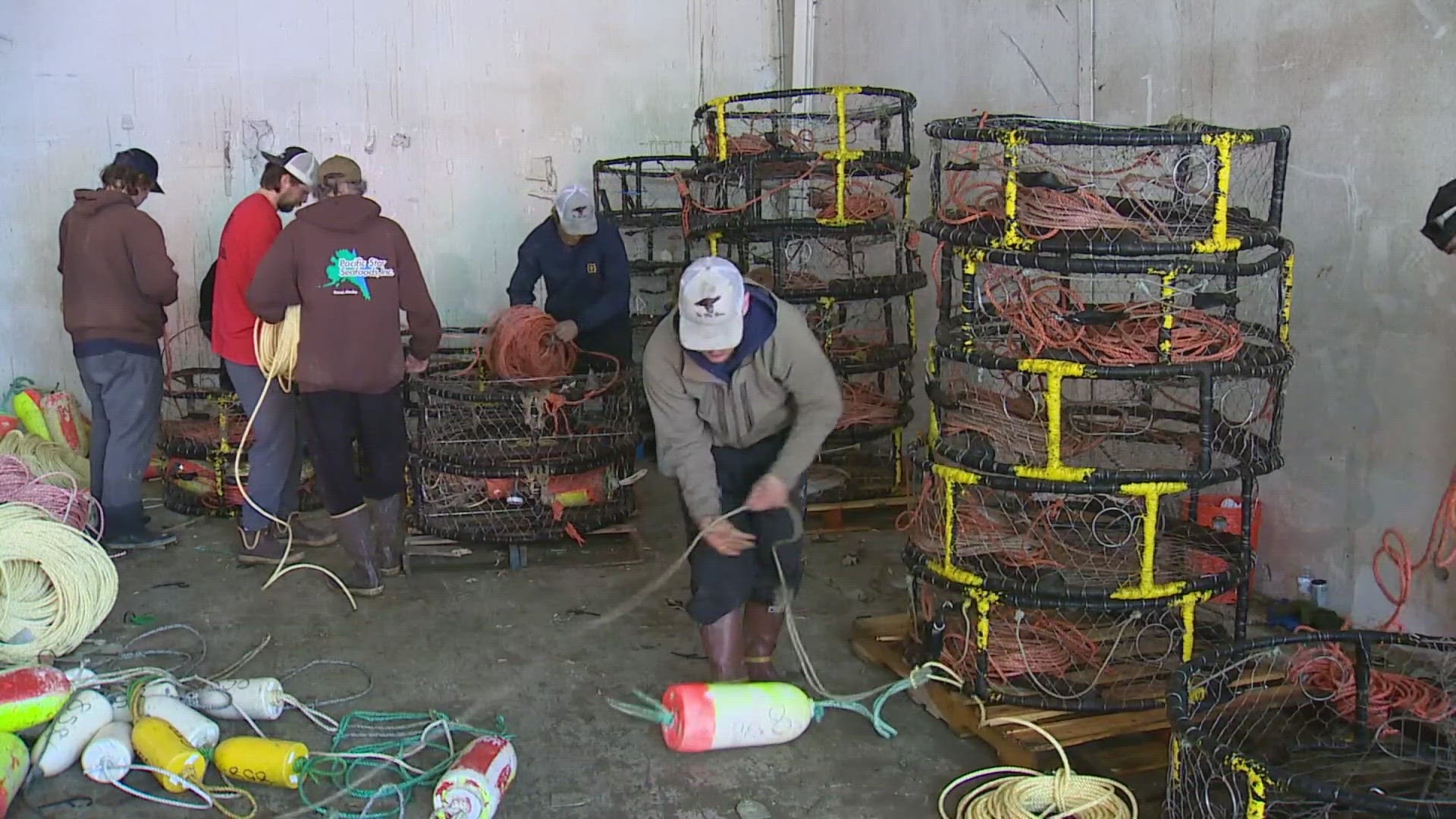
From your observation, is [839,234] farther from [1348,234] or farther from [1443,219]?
[1443,219]

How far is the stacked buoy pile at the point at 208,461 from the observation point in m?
6.19

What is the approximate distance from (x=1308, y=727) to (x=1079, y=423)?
3.93 ft

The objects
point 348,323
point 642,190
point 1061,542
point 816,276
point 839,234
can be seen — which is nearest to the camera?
point 1061,542

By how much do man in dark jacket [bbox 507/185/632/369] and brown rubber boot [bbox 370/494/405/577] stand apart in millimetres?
1318

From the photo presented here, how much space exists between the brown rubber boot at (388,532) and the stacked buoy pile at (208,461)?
1139 millimetres

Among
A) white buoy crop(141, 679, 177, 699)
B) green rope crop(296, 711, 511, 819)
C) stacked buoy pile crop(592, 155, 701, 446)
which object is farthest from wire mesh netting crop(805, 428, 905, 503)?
white buoy crop(141, 679, 177, 699)

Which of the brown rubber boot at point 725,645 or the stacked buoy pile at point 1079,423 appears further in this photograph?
the brown rubber boot at point 725,645

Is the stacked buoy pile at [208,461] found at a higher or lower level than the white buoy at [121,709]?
higher

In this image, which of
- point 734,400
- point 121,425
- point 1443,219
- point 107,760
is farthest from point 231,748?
point 1443,219

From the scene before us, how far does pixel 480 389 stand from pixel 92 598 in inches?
66.2

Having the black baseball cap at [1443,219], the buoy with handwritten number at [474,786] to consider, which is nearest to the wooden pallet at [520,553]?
the buoy with handwritten number at [474,786]

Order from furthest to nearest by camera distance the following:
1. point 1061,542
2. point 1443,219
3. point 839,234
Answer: point 839,234 → point 1061,542 → point 1443,219

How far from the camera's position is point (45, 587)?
4246mm

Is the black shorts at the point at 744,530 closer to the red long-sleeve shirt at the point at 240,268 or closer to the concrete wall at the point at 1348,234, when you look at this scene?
the concrete wall at the point at 1348,234
